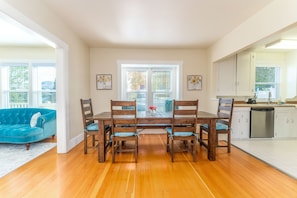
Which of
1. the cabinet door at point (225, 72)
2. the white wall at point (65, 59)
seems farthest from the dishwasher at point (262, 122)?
the white wall at point (65, 59)

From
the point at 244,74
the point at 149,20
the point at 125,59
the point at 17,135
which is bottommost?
the point at 17,135

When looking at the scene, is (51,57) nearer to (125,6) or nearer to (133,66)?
(133,66)

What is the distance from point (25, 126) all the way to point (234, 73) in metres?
5.40

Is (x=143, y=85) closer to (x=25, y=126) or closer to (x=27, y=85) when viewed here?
(x=25, y=126)

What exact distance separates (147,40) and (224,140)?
3.11 metres

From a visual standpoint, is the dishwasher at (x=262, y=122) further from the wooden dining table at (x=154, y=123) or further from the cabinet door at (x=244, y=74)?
the wooden dining table at (x=154, y=123)

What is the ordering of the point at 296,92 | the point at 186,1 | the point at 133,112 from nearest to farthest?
the point at 186,1 → the point at 133,112 → the point at 296,92

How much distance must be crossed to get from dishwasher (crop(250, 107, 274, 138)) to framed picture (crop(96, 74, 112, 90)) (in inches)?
150

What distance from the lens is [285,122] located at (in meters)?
4.28

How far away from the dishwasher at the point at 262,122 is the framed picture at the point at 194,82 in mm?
1577

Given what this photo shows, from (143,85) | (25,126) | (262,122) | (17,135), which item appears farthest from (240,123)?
(25,126)

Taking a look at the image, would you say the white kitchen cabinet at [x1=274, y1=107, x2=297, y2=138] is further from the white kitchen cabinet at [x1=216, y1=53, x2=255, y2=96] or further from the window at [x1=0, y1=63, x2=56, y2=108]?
the window at [x1=0, y1=63, x2=56, y2=108]

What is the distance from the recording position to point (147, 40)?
14.3ft

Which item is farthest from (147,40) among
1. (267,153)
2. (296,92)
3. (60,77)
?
(296,92)
